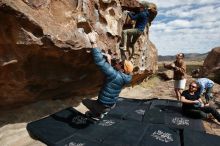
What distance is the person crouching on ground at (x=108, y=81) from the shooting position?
662cm

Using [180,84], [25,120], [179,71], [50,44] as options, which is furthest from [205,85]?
[25,120]

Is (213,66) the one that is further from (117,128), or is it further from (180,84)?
(117,128)

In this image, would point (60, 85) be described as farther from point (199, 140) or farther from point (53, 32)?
point (199, 140)

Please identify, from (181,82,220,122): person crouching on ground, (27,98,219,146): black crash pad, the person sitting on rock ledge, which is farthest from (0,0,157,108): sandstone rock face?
(181,82,220,122): person crouching on ground

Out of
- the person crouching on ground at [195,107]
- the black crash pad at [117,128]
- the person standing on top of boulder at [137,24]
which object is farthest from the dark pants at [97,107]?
the person standing on top of boulder at [137,24]

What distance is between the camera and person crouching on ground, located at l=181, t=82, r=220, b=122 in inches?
309

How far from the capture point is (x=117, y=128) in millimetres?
6805

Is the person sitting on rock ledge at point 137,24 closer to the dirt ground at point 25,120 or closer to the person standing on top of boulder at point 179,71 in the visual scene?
the person standing on top of boulder at point 179,71

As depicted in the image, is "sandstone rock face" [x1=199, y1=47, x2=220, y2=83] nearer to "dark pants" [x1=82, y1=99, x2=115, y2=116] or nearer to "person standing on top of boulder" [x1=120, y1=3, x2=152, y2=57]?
"person standing on top of boulder" [x1=120, y1=3, x2=152, y2=57]

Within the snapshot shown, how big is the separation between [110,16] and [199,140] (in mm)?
4143

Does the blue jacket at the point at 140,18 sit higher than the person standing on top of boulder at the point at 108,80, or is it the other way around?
the blue jacket at the point at 140,18

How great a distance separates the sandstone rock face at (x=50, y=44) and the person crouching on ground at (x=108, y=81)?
680 mm

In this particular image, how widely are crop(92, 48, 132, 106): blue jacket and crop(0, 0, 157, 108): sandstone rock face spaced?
1.95 ft

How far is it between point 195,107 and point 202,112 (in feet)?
0.73
